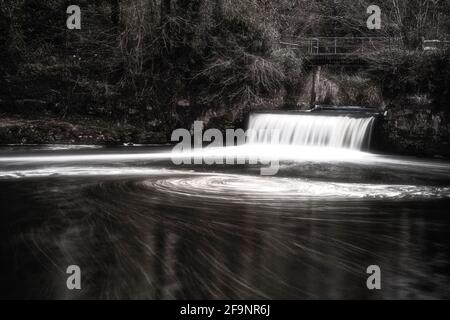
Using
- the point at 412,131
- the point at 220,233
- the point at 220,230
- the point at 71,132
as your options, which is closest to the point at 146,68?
the point at 71,132

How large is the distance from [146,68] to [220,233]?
14.2m

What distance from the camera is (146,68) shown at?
2088 centimetres

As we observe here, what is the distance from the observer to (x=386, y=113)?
17906 mm

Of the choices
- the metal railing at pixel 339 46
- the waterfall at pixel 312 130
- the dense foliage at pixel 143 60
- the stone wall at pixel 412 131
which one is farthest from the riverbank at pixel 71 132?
the metal railing at pixel 339 46

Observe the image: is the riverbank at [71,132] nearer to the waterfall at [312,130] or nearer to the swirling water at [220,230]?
the waterfall at [312,130]

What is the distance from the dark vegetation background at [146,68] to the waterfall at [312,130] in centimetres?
133

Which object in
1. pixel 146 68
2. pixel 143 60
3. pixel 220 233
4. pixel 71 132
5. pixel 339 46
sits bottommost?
pixel 220 233

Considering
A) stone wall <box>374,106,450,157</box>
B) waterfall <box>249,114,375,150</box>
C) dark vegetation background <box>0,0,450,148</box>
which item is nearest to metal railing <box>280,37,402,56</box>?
dark vegetation background <box>0,0,450,148</box>

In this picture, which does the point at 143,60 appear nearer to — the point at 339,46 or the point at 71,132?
the point at 71,132

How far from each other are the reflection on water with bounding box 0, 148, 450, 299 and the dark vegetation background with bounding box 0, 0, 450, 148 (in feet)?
21.4

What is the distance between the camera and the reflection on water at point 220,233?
5734 mm

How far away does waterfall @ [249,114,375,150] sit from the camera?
17703mm

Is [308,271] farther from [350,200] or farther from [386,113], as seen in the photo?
[386,113]
